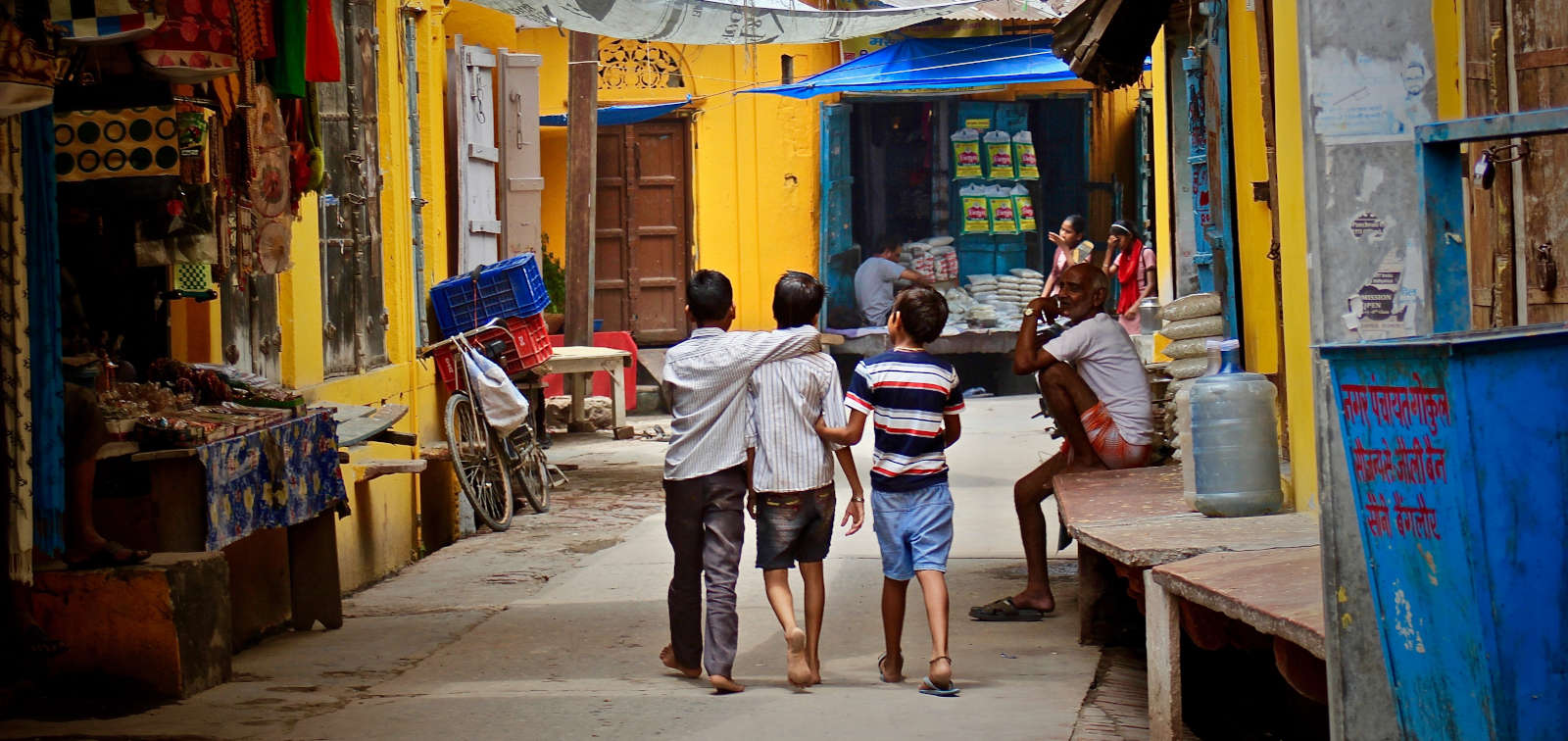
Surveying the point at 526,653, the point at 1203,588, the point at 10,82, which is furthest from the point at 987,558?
the point at 10,82

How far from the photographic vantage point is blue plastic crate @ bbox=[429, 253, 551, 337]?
37.9 feet

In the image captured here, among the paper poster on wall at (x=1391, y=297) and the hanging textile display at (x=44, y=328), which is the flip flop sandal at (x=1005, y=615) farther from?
the paper poster on wall at (x=1391, y=297)

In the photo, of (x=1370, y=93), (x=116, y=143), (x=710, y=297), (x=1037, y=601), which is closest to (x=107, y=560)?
(x=116, y=143)

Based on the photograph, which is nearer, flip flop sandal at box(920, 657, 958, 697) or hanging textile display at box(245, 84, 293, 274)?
flip flop sandal at box(920, 657, 958, 697)

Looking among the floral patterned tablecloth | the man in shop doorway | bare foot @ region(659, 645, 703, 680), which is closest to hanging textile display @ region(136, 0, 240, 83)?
the floral patterned tablecloth

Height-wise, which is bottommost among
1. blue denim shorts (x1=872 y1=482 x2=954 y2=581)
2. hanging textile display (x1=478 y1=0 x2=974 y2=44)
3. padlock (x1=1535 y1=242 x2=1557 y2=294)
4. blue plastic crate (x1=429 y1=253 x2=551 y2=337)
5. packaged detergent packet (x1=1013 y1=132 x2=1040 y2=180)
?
blue denim shorts (x1=872 y1=482 x2=954 y2=581)

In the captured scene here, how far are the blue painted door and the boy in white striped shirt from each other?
1314 centimetres

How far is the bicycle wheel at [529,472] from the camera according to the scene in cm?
1176

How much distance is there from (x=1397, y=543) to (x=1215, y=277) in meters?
5.42

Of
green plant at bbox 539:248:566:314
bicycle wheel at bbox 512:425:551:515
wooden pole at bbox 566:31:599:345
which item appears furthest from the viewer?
green plant at bbox 539:248:566:314

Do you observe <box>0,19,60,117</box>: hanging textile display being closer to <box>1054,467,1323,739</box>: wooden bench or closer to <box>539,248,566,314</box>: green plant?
<box>1054,467,1323,739</box>: wooden bench

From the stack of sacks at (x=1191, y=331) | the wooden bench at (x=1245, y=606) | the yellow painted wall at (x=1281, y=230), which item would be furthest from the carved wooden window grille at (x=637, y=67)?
the wooden bench at (x=1245, y=606)

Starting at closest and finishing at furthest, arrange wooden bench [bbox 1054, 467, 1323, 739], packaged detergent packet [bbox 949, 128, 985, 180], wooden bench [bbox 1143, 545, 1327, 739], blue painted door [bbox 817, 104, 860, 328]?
wooden bench [bbox 1143, 545, 1327, 739] < wooden bench [bbox 1054, 467, 1323, 739] < blue painted door [bbox 817, 104, 860, 328] < packaged detergent packet [bbox 949, 128, 985, 180]

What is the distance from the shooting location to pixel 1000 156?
62.8ft
